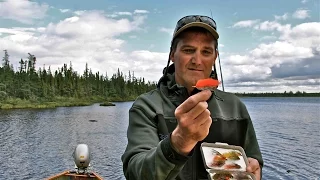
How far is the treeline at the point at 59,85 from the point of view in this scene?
356ft

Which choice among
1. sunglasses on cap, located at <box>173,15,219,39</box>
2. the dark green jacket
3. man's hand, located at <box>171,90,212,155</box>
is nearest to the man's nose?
sunglasses on cap, located at <box>173,15,219,39</box>

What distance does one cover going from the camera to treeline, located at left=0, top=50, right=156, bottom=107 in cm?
10838

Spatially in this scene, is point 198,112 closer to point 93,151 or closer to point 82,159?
point 82,159

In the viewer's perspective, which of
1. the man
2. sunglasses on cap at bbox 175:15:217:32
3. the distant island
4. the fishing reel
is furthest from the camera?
the distant island

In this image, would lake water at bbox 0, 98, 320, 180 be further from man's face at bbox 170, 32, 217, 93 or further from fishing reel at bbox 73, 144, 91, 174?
man's face at bbox 170, 32, 217, 93

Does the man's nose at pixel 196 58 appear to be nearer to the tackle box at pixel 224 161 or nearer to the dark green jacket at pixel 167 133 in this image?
the dark green jacket at pixel 167 133

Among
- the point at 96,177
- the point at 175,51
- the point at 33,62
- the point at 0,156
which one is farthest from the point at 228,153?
the point at 33,62

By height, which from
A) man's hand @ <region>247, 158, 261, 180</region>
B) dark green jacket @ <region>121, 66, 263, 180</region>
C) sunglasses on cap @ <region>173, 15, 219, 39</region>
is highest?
sunglasses on cap @ <region>173, 15, 219, 39</region>

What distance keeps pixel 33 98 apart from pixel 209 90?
11307cm

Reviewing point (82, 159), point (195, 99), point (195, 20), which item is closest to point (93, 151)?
point (82, 159)

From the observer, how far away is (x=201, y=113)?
1.71 m

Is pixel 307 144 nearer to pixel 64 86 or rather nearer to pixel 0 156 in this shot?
pixel 0 156

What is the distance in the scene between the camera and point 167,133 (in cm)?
276

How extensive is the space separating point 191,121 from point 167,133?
1.04 m
